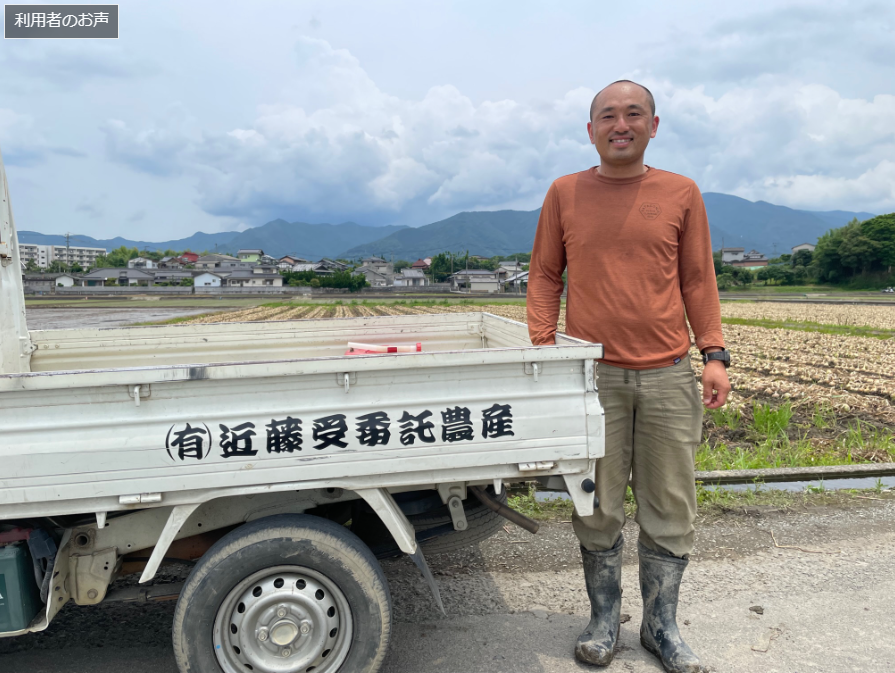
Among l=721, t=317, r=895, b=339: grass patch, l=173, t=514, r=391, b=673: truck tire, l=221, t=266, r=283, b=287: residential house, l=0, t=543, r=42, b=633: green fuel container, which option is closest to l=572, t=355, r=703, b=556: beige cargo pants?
l=173, t=514, r=391, b=673: truck tire

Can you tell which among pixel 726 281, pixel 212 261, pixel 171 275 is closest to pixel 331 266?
pixel 212 261

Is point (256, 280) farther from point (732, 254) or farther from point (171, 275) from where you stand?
point (732, 254)

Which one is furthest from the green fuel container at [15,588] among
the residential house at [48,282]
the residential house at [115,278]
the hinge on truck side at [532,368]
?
the residential house at [115,278]

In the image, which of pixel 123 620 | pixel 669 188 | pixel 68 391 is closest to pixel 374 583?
pixel 68 391

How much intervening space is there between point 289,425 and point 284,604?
0.72 m

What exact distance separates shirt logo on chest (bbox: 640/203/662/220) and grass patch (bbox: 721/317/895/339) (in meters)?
19.1

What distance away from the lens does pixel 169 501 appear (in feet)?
7.08

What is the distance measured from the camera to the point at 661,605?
2.75 meters

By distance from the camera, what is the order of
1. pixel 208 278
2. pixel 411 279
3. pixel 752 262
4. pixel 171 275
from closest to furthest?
pixel 208 278 → pixel 171 275 → pixel 411 279 → pixel 752 262

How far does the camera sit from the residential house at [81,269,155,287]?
3423 inches

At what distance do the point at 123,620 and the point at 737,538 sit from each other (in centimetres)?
367

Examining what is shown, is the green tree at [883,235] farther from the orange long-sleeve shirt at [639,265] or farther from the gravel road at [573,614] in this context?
the orange long-sleeve shirt at [639,265]

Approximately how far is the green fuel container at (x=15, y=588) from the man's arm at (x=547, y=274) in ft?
7.34

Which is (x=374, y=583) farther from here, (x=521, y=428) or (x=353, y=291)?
(x=353, y=291)
